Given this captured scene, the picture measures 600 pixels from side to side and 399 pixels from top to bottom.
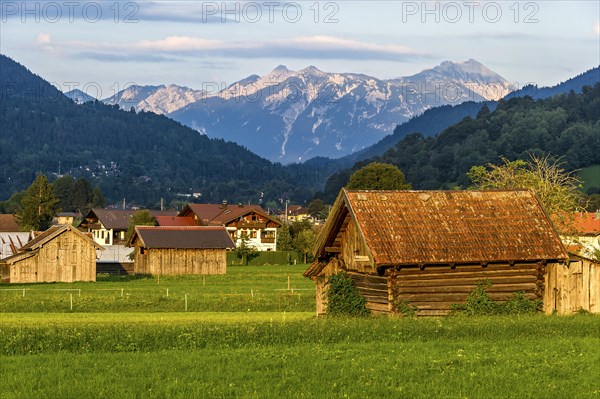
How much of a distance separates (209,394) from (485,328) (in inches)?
566

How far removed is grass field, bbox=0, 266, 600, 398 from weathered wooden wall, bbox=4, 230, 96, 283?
47417 millimetres

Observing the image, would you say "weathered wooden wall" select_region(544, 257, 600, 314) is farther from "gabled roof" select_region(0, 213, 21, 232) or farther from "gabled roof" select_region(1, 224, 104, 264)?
"gabled roof" select_region(0, 213, 21, 232)

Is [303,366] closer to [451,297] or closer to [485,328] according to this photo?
[485,328]

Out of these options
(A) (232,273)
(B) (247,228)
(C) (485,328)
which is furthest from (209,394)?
(B) (247,228)

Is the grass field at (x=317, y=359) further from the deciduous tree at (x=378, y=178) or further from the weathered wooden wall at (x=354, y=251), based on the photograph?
the deciduous tree at (x=378, y=178)

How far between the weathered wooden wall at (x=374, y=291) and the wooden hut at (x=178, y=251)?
176 feet

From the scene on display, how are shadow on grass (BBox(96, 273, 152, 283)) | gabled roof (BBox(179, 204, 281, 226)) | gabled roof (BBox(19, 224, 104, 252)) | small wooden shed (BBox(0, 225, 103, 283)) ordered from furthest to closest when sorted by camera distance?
gabled roof (BBox(179, 204, 281, 226)) < shadow on grass (BBox(96, 273, 152, 283)) < gabled roof (BBox(19, 224, 104, 252)) < small wooden shed (BBox(0, 225, 103, 283))

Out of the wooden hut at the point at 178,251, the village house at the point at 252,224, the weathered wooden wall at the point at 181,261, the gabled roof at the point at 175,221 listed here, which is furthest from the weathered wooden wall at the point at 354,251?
the gabled roof at the point at 175,221

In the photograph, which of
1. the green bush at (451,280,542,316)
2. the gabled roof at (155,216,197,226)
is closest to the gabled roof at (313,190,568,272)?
the green bush at (451,280,542,316)

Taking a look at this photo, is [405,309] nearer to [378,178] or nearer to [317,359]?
[317,359]

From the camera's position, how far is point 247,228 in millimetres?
143625

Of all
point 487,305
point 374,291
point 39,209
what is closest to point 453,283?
point 487,305

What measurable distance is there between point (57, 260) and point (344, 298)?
147ft

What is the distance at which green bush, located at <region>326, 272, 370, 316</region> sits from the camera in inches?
1781
